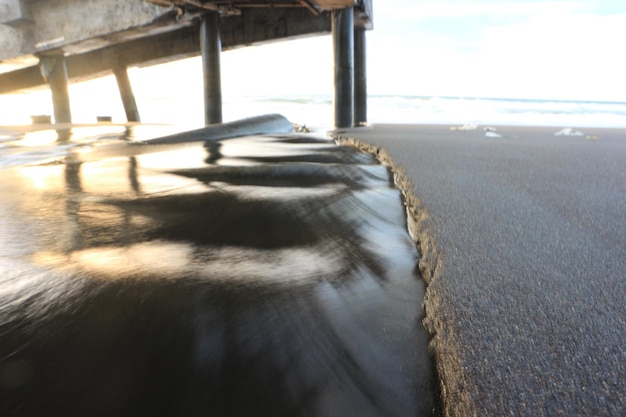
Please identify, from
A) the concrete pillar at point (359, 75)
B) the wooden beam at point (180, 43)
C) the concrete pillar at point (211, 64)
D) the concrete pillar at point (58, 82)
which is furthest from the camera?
the concrete pillar at point (58, 82)

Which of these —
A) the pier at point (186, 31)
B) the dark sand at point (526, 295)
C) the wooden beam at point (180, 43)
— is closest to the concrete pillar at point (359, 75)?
the pier at point (186, 31)

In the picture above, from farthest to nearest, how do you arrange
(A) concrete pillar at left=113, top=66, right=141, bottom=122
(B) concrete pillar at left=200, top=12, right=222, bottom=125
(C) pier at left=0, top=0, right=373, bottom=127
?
(A) concrete pillar at left=113, top=66, right=141, bottom=122
(B) concrete pillar at left=200, top=12, right=222, bottom=125
(C) pier at left=0, top=0, right=373, bottom=127

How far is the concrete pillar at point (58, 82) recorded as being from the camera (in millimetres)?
11625

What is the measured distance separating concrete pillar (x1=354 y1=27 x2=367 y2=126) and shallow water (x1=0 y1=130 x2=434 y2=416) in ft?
27.4

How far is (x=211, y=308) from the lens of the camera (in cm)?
97

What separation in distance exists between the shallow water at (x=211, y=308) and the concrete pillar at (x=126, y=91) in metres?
12.8

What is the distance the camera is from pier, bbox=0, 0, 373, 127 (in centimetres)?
825

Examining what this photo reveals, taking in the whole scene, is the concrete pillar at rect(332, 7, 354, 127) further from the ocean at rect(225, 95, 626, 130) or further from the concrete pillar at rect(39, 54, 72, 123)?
the concrete pillar at rect(39, 54, 72, 123)

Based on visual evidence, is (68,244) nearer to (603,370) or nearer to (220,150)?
(603,370)

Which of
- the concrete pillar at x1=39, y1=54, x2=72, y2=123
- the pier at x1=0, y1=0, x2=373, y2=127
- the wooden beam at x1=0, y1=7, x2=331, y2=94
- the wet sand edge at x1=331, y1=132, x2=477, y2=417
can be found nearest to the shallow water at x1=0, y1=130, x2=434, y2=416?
the wet sand edge at x1=331, y1=132, x2=477, y2=417

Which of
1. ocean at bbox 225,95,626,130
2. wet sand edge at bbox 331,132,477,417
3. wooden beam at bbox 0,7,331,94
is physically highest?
wooden beam at bbox 0,7,331,94

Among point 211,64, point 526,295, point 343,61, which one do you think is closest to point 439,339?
point 526,295

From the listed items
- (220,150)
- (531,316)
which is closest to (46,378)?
(531,316)

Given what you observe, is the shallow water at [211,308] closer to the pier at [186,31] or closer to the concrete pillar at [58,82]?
the pier at [186,31]
